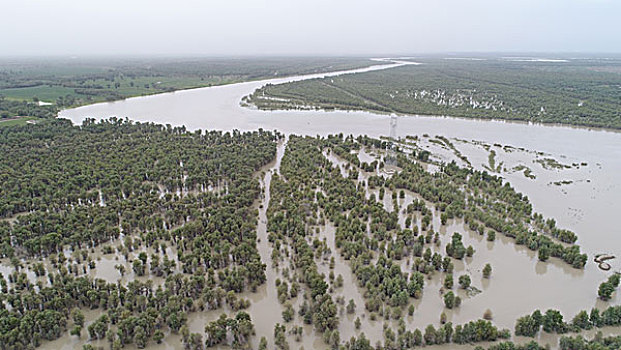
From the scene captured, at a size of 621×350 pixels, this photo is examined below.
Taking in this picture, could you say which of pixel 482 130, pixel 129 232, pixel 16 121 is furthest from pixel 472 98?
pixel 16 121

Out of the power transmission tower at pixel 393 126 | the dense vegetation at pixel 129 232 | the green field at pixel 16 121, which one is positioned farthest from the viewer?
the green field at pixel 16 121

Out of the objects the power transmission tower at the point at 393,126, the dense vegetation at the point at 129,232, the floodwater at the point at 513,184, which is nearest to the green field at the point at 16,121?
the floodwater at the point at 513,184

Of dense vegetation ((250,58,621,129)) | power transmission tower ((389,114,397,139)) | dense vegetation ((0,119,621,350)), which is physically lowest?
dense vegetation ((0,119,621,350))

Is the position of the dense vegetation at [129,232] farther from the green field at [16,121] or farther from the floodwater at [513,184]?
the green field at [16,121]

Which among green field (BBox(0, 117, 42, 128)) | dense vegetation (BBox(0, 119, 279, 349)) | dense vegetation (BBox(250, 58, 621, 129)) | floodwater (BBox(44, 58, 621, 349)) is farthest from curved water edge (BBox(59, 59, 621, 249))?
dense vegetation (BBox(0, 119, 279, 349))

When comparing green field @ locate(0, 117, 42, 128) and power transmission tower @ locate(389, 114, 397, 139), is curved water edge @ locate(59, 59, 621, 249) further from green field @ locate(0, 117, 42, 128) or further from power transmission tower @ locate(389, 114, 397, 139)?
green field @ locate(0, 117, 42, 128)

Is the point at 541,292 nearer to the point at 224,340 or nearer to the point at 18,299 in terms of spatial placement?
the point at 224,340

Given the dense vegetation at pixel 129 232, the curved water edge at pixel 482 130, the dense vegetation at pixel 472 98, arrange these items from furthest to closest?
the dense vegetation at pixel 472 98, the curved water edge at pixel 482 130, the dense vegetation at pixel 129 232

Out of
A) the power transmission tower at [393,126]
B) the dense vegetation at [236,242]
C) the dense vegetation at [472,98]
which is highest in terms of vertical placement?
the dense vegetation at [472,98]

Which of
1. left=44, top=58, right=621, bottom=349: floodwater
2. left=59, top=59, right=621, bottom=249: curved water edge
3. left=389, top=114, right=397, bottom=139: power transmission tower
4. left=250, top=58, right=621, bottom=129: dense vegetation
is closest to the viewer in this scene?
left=44, top=58, right=621, bottom=349: floodwater
